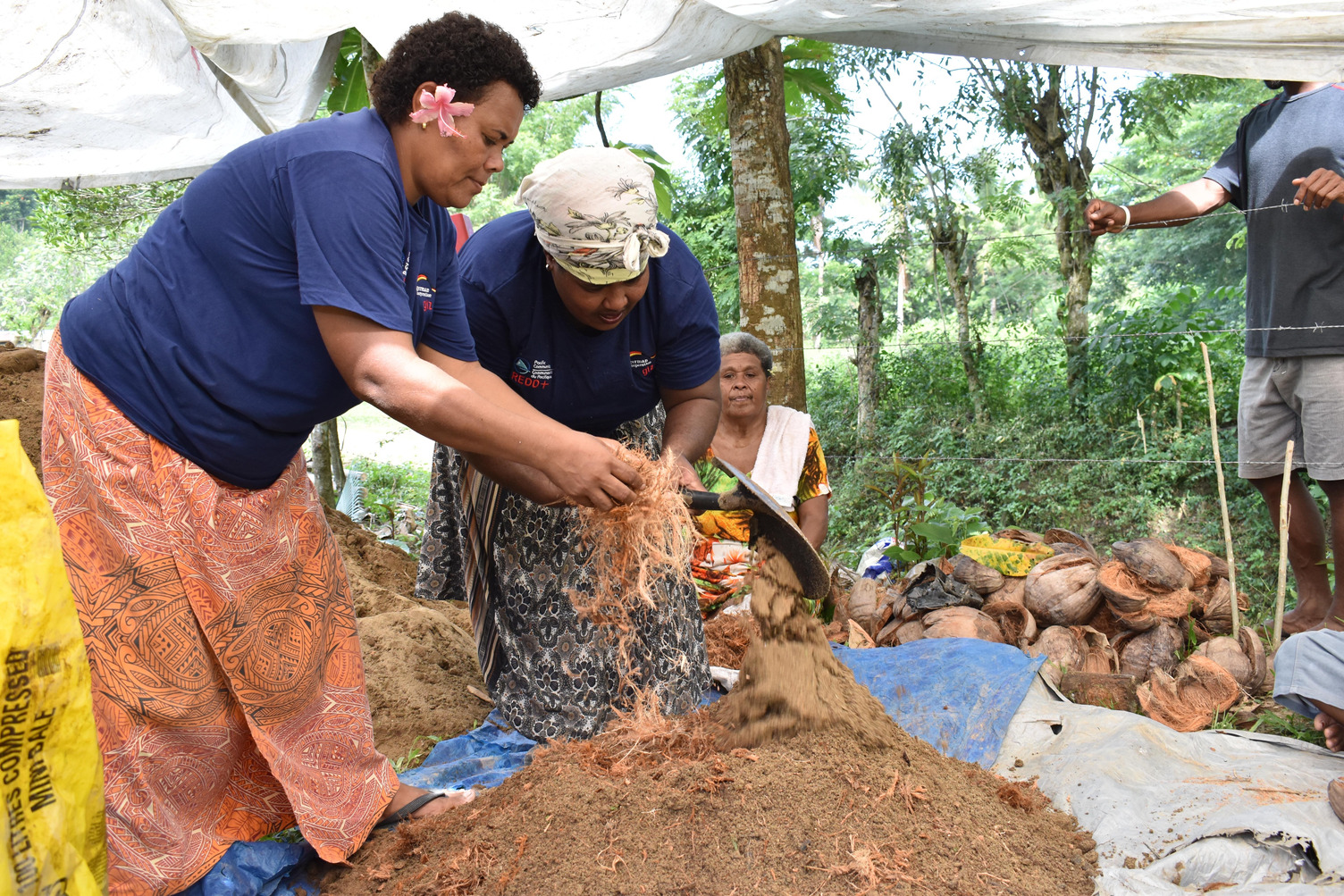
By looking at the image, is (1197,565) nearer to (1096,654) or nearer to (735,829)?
(1096,654)

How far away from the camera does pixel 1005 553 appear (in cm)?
354

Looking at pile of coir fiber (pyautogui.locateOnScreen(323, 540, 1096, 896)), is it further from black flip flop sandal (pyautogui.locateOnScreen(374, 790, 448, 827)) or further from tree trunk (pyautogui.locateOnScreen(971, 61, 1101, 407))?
tree trunk (pyautogui.locateOnScreen(971, 61, 1101, 407))

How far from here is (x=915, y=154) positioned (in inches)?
330

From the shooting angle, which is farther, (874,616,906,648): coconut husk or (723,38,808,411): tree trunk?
(723,38,808,411): tree trunk

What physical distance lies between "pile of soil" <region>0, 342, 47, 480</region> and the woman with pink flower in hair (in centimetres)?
235

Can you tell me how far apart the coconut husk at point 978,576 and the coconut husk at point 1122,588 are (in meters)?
0.37

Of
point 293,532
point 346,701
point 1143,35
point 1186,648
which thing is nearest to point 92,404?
point 293,532

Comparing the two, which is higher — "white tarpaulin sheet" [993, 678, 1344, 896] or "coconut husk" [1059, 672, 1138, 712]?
"white tarpaulin sheet" [993, 678, 1344, 896]

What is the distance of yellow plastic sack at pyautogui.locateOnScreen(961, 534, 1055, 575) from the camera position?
3488mm

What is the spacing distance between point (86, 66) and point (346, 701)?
9.99 ft

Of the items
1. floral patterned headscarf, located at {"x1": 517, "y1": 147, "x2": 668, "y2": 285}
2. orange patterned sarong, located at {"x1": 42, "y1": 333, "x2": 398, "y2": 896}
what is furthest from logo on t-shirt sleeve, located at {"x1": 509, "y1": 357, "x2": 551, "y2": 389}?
orange patterned sarong, located at {"x1": 42, "y1": 333, "x2": 398, "y2": 896}

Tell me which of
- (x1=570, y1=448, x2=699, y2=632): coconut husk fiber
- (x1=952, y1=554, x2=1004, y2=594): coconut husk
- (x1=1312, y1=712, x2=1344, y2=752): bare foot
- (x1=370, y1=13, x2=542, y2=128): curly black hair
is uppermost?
(x1=370, y1=13, x2=542, y2=128): curly black hair

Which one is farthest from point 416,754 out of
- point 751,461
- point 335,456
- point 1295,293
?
point 335,456

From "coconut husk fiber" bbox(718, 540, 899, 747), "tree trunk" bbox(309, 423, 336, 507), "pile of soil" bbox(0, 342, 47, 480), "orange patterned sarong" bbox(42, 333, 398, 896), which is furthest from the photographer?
"tree trunk" bbox(309, 423, 336, 507)
